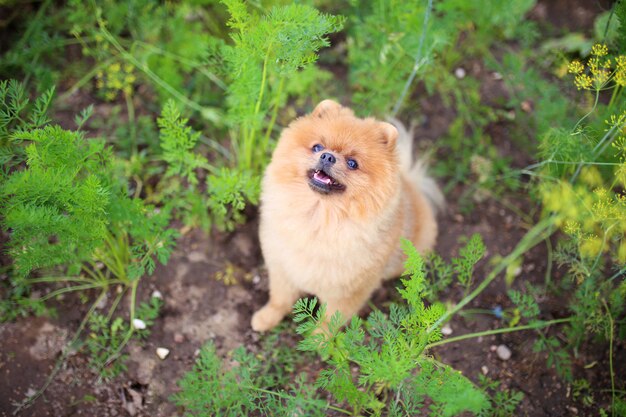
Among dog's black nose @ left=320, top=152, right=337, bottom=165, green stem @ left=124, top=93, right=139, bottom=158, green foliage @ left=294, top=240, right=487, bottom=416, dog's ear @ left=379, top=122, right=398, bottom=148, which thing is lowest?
green stem @ left=124, top=93, right=139, bottom=158

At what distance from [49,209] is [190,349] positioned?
1.35m

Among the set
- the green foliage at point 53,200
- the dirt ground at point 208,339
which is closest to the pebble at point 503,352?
the dirt ground at point 208,339

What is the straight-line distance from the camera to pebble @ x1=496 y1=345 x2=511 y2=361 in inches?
122

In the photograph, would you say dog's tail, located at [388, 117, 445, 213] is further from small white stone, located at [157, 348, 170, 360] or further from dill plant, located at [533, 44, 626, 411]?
small white stone, located at [157, 348, 170, 360]

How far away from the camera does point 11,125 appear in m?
2.88

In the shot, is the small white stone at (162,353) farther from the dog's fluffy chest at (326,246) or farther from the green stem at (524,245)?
the green stem at (524,245)

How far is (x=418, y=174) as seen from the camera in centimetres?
369

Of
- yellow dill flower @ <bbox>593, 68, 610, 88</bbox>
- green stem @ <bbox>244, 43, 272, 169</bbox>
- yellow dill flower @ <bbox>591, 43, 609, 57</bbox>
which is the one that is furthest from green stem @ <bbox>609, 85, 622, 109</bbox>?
green stem @ <bbox>244, 43, 272, 169</bbox>

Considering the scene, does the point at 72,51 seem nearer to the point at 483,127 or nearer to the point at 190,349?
the point at 190,349

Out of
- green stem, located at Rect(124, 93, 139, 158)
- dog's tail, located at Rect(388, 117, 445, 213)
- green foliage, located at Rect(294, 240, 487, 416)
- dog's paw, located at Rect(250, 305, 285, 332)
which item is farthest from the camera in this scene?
Result: green stem, located at Rect(124, 93, 139, 158)

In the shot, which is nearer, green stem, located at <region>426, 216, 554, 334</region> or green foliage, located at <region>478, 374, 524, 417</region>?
green foliage, located at <region>478, 374, 524, 417</region>

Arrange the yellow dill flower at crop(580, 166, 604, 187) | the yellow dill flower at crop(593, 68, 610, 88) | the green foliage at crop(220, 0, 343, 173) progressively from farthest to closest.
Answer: the yellow dill flower at crop(580, 166, 604, 187), the yellow dill flower at crop(593, 68, 610, 88), the green foliage at crop(220, 0, 343, 173)

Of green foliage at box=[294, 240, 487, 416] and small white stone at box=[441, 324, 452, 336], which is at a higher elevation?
green foliage at box=[294, 240, 487, 416]

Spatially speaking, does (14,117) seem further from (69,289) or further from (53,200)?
(69,289)
